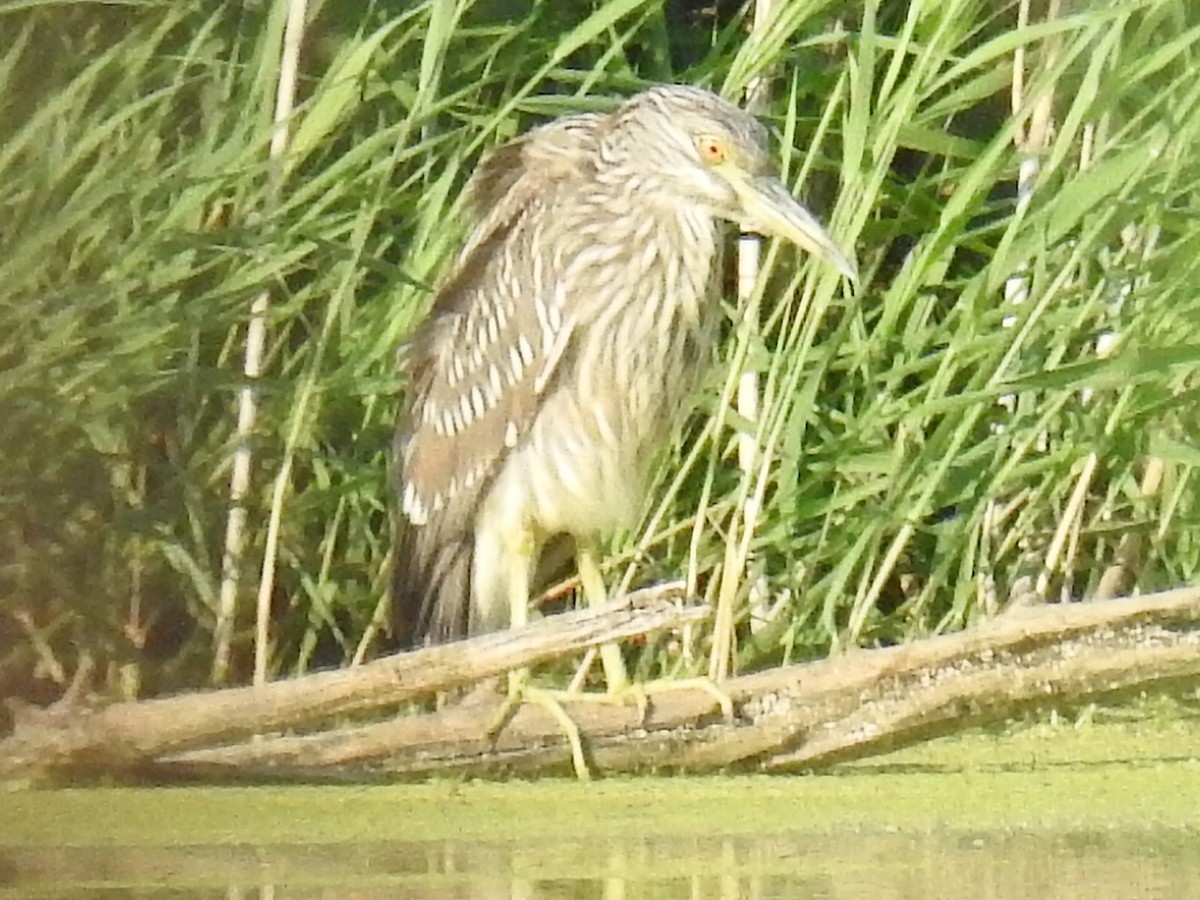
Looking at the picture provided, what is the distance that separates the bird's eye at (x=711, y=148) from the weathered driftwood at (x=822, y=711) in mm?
471

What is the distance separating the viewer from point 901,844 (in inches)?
65.8

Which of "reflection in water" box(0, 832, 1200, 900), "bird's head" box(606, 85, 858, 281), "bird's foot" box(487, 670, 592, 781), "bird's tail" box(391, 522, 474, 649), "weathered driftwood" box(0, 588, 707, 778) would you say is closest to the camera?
"reflection in water" box(0, 832, 1200, 900)

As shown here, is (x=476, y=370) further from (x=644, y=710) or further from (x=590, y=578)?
(x=644, y=710)

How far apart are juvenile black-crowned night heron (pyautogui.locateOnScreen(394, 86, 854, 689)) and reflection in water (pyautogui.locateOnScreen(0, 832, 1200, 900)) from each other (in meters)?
0.36

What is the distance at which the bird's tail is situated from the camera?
2068mm

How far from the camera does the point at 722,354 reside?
2.18 m

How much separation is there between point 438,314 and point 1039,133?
605mm

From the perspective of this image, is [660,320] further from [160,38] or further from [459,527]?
[160,38]

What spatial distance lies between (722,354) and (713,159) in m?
0.24

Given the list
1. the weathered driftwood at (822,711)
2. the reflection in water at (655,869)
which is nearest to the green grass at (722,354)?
the weathered driftwood at (822,711)

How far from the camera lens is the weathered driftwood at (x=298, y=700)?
1.73 m

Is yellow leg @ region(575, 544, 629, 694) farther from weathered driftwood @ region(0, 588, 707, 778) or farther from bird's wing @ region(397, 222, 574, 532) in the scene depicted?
weathered driftwood @ region(0, 588, 707, 778)

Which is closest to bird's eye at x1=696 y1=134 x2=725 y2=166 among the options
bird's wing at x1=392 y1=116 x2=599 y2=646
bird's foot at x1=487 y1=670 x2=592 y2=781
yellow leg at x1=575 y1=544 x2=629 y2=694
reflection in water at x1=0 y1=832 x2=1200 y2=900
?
bird's wing at x1=392 y1=116 x2=599 y2=646

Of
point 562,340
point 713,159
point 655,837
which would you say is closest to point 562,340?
point 562,340
